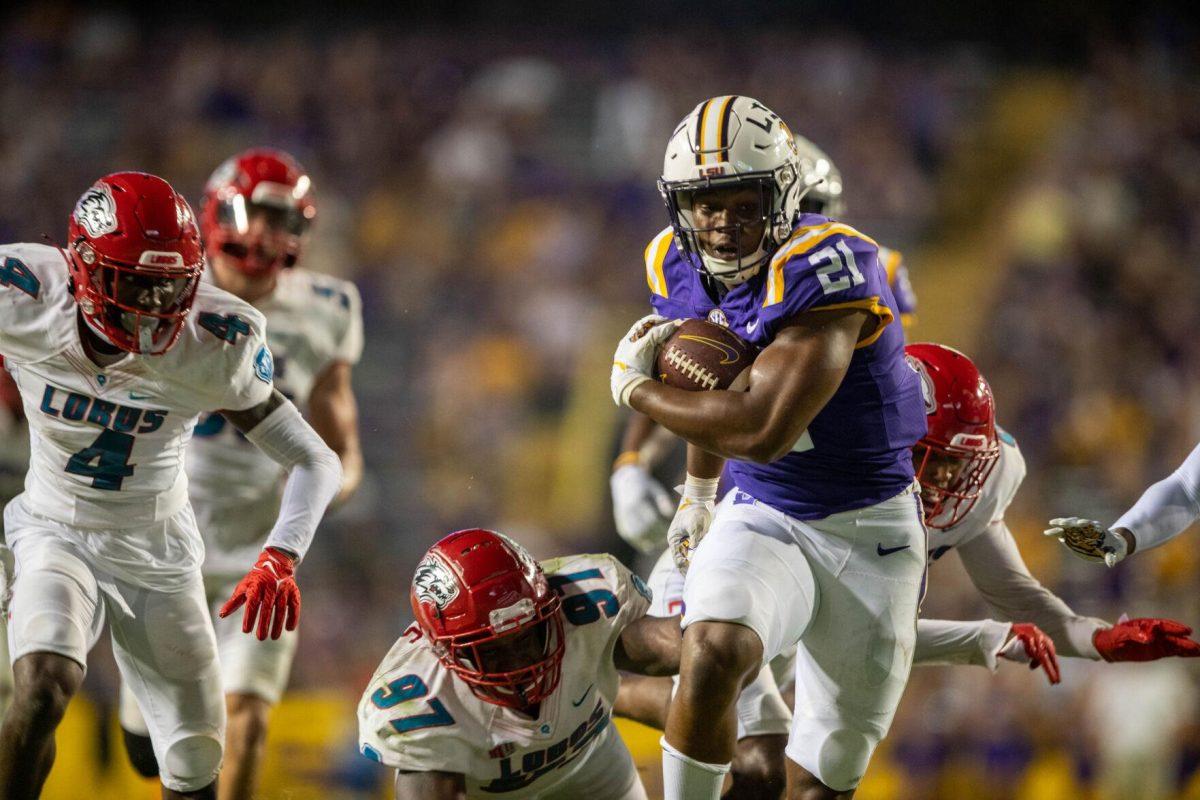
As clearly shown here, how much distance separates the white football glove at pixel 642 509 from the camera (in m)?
4.21

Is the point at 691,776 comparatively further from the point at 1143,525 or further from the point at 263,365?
the point at 263,365

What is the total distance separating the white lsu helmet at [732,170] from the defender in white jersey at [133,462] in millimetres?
1110

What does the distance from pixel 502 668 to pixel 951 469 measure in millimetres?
1282

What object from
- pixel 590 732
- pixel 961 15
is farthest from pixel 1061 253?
pixel 590 732

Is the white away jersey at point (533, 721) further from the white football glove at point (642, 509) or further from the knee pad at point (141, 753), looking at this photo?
the knee pad at point (141, 753)

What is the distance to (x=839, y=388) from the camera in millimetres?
3154

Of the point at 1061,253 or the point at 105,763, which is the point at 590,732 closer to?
the point at 105,763

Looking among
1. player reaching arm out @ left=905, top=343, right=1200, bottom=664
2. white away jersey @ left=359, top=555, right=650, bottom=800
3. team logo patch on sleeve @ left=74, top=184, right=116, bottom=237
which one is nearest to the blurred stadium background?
player reaching arm out @ left=905, top=343, right=1200, bottom=664

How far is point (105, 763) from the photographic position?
5.38 meters

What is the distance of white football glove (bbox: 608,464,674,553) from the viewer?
4207mm

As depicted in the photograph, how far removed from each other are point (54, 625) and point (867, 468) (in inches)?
74.7

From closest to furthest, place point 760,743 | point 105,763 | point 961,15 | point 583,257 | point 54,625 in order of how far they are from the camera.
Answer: point 54,625 < point 760,743 < point 105,763 < point 583,257 < point 961,15

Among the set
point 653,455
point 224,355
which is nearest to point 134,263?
point 224,355

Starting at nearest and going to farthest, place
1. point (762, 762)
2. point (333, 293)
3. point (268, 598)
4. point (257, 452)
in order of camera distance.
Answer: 1. point (268, 598)
2. point (762, 762)
3. point (257, 452)
4. point (333, 293)
